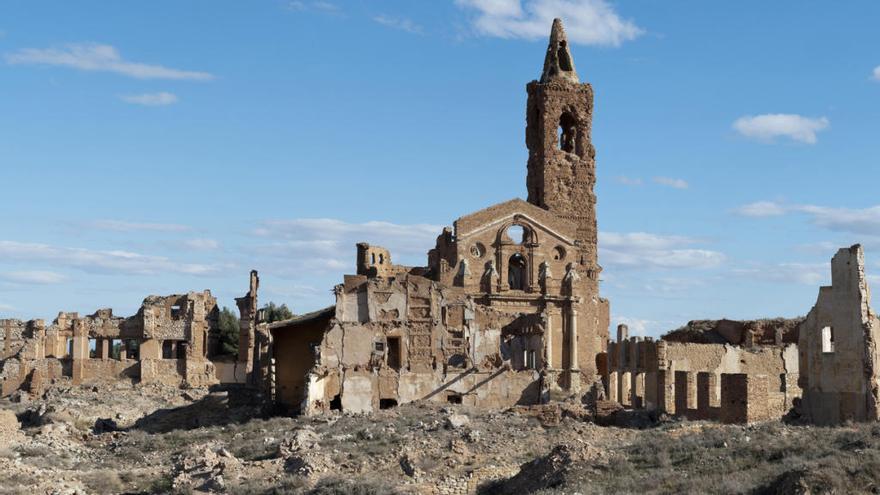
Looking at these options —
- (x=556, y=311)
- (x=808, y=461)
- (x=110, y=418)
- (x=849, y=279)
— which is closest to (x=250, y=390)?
(x=110, y=418)

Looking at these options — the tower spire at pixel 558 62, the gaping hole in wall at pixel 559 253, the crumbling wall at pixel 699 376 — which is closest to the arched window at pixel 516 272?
the gaping hole in wall at pixel 559 253

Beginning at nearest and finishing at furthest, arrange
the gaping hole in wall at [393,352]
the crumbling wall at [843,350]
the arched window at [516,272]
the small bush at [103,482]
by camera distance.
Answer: the small bush at [103,482], the crumbling wall at [843,350], the gaping hole in wall at [393,352], the arched window at [516,272]

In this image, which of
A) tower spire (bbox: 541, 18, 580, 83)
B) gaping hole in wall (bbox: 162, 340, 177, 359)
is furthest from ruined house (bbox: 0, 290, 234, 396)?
tower spire (bbox: 541, 18, 580, 83)

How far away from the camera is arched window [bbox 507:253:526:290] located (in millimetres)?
54625

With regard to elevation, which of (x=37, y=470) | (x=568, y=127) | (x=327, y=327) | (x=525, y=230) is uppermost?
(x=568, y=127)

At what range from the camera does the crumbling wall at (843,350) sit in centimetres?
3167

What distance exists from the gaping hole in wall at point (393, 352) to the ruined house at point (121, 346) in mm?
20670

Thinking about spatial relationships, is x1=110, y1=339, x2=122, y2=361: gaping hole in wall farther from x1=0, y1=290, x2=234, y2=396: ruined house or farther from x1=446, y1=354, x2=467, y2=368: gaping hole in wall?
x1=446, y1=354, x2=467, y2=368: gaping hole in wall

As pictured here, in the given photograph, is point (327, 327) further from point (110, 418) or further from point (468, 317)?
point (110, 418)

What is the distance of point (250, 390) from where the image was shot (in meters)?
45.8

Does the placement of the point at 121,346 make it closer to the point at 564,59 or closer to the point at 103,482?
the point at 564,59

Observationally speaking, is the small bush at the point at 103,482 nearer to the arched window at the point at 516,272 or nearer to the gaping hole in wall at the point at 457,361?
the gaping hole in wall at the point at 457,361

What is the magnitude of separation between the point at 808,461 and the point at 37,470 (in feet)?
61.6

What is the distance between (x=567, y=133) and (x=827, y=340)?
29.1 m
